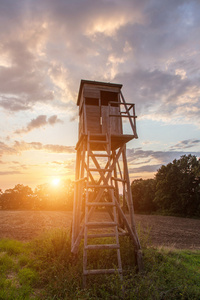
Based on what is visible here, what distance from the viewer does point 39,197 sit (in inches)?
2009

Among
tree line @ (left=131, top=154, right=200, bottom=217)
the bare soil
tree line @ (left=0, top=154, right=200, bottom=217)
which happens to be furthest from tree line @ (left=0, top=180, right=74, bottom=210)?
the bare soil

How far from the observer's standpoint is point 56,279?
6137 millimetres

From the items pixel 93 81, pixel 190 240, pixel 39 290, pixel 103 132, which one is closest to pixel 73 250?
pixel 39 290

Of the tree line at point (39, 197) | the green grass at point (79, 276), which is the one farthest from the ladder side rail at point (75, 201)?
the tree line at point (39, 197)

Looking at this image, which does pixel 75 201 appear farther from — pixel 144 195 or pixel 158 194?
pixel 144 195

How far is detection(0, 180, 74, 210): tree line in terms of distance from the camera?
47562 mm

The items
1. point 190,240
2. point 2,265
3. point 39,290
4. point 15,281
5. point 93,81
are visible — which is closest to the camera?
point 39,290

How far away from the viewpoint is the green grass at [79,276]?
5.14m

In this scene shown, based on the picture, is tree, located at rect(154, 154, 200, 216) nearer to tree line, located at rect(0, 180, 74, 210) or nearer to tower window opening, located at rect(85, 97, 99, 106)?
tree line, located at rect(0, 180, 74, 210)

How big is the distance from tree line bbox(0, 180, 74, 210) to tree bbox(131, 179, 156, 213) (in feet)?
52.4

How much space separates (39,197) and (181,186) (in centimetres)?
3532

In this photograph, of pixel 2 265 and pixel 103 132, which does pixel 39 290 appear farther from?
pixel 103 132

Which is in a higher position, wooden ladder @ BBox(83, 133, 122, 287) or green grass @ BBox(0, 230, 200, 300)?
wooden ladder @ BBox(83, 133, 122, 287)

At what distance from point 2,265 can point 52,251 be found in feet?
6.30
